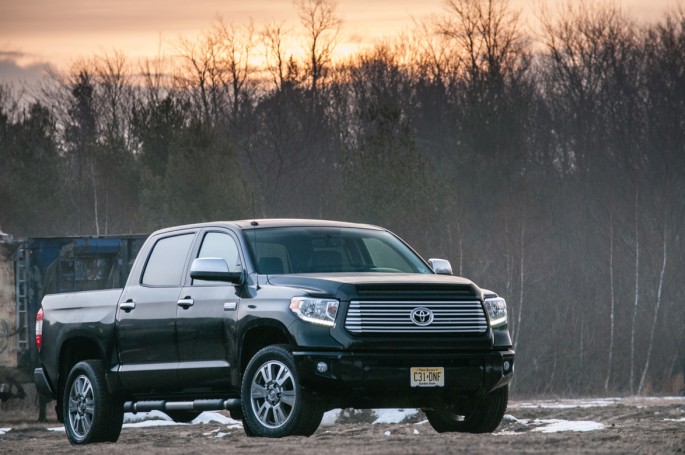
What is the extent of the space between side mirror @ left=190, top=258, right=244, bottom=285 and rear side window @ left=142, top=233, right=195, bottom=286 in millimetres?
972

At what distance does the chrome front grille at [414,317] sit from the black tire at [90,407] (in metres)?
3.37

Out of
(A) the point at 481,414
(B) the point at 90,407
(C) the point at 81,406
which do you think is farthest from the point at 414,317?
(C) the point at 81,406

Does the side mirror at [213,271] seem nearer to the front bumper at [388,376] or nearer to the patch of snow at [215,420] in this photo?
the front bumper at [388,376]

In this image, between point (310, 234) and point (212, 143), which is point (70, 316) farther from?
point (212, 143)

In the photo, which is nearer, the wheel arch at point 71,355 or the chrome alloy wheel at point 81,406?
the chrome alloy wheel at point 81,406

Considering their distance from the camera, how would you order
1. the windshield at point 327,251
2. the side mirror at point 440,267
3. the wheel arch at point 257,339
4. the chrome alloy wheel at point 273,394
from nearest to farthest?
the chrome alloy wheel at point 273,394 → the wheel arch at point 257,339 → the windshield at point 327,251 → the side mirror at point 440,267

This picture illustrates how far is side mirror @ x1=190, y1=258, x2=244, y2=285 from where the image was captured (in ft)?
39.8

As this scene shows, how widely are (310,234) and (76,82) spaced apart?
67154mm

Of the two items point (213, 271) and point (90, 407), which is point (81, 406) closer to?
point (90, 407)

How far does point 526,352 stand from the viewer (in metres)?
44.2

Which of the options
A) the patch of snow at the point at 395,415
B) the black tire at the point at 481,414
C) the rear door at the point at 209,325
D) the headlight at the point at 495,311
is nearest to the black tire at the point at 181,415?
the rear door at the point at 209,325

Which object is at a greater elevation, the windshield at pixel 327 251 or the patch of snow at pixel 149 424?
the windshield at pixel 327 251

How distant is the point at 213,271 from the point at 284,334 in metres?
0.85

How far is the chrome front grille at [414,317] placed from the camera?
11531 millimetres
